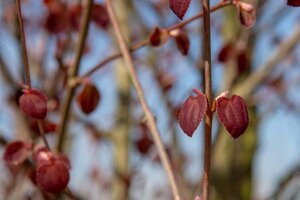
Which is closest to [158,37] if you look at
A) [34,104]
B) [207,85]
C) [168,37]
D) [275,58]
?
[168,37]

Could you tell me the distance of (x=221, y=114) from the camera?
759 millimetres

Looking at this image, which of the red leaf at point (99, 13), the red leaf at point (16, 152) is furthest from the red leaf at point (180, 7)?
the red leaf at point (99, 13)

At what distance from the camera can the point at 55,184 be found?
0.99 m

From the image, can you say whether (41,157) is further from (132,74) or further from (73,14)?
(73,14)

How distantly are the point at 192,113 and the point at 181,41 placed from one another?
1.63 feet

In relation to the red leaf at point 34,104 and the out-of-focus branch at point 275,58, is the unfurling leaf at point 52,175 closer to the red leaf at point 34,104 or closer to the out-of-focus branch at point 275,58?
the red leaf at point 34,104

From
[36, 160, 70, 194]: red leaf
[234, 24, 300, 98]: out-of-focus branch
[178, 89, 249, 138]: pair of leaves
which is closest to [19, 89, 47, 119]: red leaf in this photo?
[36, 160, 70, 194]: red leaf

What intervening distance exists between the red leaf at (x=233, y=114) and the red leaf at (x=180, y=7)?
0.45 feet

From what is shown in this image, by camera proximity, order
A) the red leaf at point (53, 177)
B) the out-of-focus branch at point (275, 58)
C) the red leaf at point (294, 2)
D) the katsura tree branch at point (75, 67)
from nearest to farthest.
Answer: the red leaf at point (294, 2)
the red leaf at point (53, 177)
the katsura tree branch at point (75, 67)
the out-of-focus branch at point (275, 58)

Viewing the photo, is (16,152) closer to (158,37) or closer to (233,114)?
(158,37)

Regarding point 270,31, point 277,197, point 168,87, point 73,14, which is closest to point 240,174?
point 277,197

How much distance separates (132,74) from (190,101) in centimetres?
38

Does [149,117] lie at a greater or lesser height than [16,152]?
greater

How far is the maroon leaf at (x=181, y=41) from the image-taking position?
1224mm
